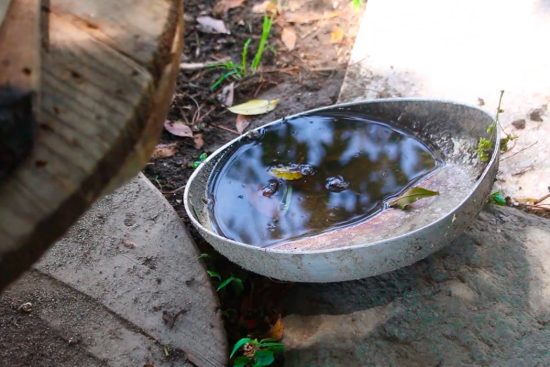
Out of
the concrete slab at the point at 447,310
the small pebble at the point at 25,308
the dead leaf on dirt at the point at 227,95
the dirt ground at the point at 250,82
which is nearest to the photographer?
the concrete slab at the point at 447,310

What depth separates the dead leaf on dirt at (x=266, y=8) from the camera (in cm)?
347

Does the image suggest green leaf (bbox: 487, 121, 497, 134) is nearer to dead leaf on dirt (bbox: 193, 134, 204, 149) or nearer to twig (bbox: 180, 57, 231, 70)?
dead leaf on dirt (bbox: 193, 134, 204, 149)

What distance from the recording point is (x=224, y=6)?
11.7 ft

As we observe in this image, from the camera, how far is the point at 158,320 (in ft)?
6.92

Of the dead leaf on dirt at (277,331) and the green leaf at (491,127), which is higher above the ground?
the green leaf at (491,127)

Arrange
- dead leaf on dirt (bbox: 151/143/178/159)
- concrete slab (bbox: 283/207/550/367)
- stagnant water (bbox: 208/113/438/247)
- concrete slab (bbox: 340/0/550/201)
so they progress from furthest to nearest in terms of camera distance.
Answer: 1. dead leaf on dirt (bbox: 151/143/178/159)
2. concrete slab (bbox: 340/0/550/201)
3. stagnant water (bbox: 208/113/438/247)
4. concrete slab (bbox: 283/207/550/367)

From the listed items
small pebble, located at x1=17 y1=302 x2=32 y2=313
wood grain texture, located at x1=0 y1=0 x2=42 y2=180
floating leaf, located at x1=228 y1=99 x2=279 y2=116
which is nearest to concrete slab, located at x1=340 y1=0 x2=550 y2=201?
floating leaf, located at x1=228 y1=99 x2=279 y2=116

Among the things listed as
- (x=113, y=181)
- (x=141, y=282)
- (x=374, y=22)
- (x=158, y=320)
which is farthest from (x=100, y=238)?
(x=374, y=22)

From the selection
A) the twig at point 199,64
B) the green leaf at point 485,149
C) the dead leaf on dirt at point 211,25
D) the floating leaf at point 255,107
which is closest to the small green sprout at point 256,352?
the green leaf at point 485,149

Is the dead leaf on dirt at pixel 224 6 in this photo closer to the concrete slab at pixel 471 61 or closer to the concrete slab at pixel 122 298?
the concrete slab at pixel 471 61

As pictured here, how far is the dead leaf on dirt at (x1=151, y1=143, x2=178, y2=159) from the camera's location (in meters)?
2.82

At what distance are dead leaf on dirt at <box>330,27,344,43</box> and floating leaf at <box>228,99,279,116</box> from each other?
0.53 metres

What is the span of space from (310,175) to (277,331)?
1.93 feet

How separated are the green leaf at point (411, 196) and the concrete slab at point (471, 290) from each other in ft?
0.69
